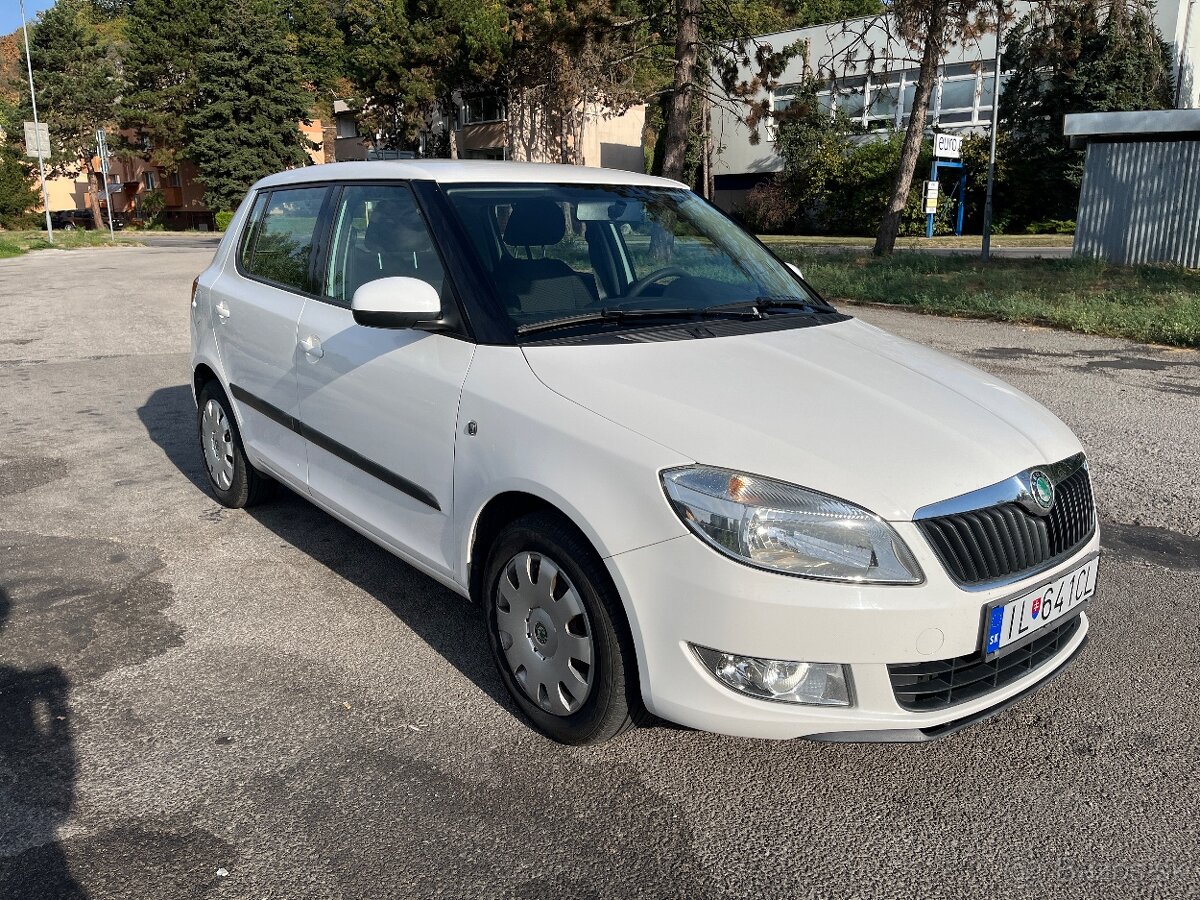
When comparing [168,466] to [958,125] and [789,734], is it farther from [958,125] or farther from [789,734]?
[958,125]

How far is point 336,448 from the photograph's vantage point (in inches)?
154

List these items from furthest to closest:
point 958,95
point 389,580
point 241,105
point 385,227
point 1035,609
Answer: point 241,105
point 958,95
point 389,580
point 385,227
point 1035,609

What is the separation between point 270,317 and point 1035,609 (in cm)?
330

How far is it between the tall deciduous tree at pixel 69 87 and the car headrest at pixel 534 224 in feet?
205

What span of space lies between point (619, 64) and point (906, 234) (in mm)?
18464

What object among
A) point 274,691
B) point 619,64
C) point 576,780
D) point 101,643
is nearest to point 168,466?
point 101,643

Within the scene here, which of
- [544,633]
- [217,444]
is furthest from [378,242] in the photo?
[217,444]

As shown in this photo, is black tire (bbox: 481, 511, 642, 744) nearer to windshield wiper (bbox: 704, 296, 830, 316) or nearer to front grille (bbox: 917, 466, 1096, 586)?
front grille (bbox: 917, 466, 1096, 586)

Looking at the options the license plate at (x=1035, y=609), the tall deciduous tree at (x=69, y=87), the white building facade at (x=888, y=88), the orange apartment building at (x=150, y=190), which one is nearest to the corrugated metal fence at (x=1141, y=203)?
the white building facade at (x=888, y=88)

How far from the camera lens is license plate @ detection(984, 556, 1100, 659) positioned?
262cm

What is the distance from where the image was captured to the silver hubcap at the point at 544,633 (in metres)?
2.86

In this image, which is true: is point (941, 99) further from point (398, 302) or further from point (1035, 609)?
point (1035, 609)

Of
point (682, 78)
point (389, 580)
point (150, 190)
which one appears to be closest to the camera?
point (389, 580)

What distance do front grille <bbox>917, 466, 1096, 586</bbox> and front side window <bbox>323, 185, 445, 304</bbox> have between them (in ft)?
5.99
